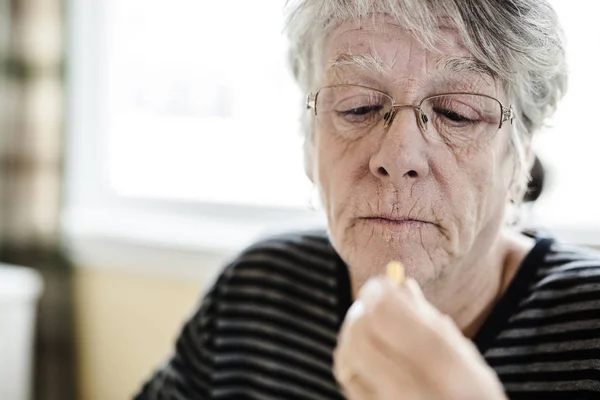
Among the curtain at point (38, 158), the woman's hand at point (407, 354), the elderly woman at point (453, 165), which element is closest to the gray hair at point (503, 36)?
the elderly woman at point (453, 165)

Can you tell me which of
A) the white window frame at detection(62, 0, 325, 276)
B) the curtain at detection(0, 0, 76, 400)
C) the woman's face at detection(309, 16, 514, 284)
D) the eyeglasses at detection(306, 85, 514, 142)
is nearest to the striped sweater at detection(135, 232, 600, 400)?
the woman's face at detection(309, 16, 514, 284)

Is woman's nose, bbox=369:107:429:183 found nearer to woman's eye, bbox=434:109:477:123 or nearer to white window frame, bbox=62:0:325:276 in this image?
woman's eye, bbox=434:109:477:123

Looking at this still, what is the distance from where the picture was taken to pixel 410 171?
1.01 metres

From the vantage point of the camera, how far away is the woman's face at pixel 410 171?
102 centimetres

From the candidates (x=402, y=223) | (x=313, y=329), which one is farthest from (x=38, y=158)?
(x=402, y=223)

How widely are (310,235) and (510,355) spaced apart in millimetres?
476

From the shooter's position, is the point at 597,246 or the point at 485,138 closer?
the point at 485,138

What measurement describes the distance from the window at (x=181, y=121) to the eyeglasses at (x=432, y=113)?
109 centimetres

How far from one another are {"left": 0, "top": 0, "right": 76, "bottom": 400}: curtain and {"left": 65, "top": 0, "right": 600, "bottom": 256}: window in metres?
0.12

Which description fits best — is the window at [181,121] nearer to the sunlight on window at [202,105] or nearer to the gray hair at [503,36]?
the sunlight on window at [202,105]

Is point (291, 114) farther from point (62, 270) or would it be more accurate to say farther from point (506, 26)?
point (506, 26)

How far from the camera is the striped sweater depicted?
1.10 meters

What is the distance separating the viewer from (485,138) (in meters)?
1.07

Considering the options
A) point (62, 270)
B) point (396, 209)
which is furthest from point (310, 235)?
point (62, 270)
